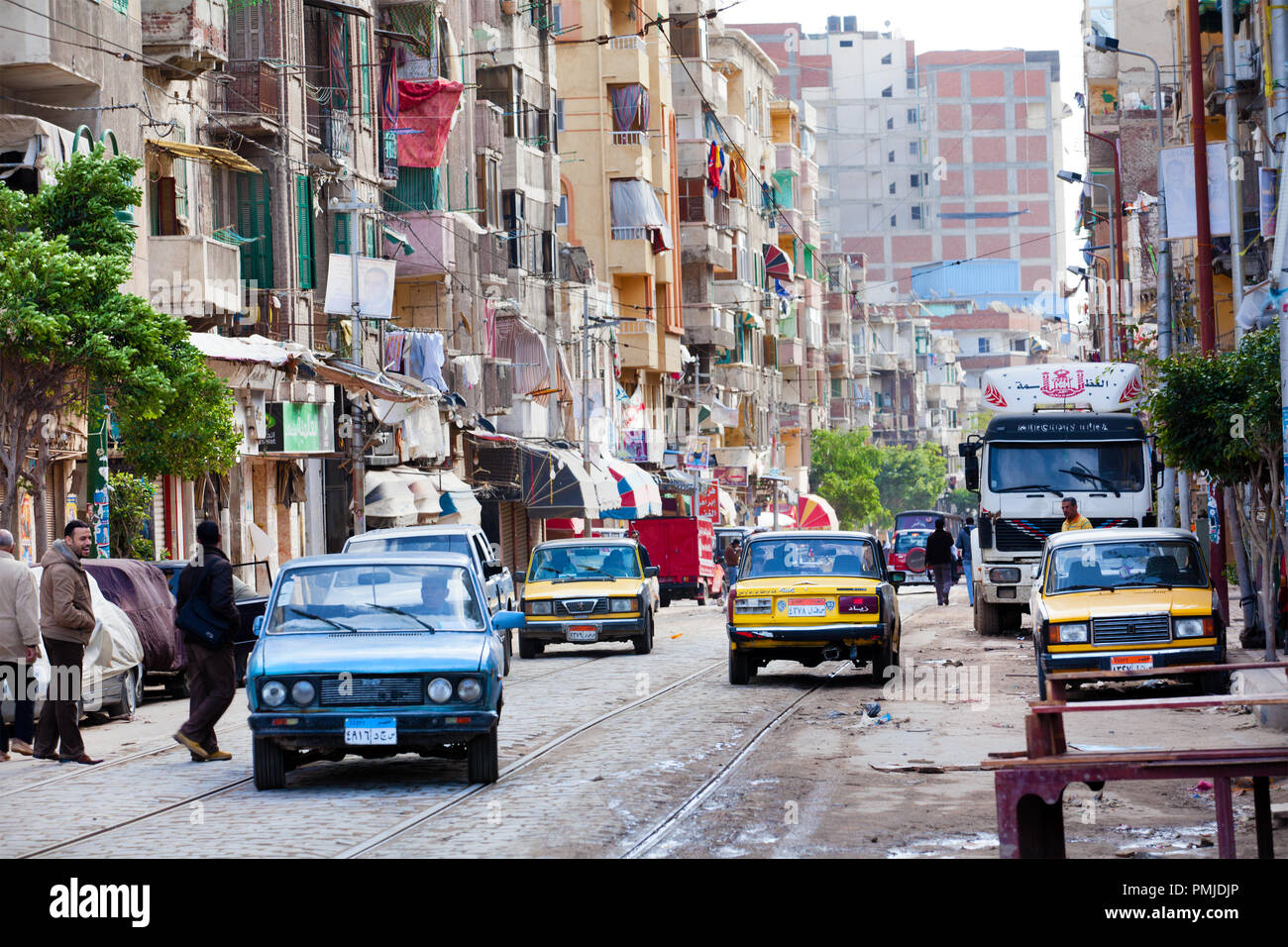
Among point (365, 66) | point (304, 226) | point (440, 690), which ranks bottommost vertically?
point (440, 690)

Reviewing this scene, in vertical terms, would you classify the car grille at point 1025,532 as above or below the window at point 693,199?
below

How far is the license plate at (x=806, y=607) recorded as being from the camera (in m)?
23.0

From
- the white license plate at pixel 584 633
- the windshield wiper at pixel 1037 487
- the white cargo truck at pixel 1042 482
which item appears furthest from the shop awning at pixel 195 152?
the windshield wiper at pixel 1037 487

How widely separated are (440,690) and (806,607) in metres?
9.56

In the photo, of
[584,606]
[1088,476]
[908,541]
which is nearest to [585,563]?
[584,606]

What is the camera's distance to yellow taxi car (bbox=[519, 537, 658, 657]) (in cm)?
3038

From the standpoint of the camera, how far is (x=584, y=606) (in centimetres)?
3042

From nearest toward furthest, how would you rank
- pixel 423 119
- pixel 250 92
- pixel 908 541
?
pixel 250 92, pixel 423 119, pixel 908 541

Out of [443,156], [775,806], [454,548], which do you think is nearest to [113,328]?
[454,548]

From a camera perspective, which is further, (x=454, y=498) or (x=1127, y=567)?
(x=454, y=498)

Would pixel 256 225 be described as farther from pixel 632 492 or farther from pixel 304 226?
pixel 632 492

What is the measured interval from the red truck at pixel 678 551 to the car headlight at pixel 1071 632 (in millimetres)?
30390

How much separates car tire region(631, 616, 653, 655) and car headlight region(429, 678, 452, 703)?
658 inches

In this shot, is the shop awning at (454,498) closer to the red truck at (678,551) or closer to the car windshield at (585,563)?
the red truck at (678,551)
